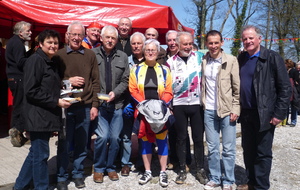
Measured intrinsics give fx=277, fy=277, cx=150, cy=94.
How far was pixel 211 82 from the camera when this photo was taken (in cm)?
356

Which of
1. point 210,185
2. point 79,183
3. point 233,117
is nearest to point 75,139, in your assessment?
point 79,183

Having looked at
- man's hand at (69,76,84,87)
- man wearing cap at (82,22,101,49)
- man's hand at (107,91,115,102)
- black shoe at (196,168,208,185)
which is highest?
man wearing cap at (82,22,101,49)

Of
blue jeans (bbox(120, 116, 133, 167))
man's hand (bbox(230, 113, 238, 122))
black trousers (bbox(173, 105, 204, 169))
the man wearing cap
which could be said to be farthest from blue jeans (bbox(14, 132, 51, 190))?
man's hand (bbox(230, 113, 238, 122))

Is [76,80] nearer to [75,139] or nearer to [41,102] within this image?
[41,102]

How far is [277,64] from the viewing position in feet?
10.5

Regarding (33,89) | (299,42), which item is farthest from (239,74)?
(299,42)

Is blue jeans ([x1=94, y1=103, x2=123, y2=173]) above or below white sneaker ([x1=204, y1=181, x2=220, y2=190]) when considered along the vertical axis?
above

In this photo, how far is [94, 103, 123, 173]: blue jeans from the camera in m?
3.66

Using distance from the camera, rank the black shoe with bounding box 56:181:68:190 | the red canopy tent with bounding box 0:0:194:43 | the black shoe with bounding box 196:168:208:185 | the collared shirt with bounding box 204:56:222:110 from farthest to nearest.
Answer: the red canopy tent with bounding box 0:0:194:43
the black shoe with bounding box 196:168:208:185
the collared shirt with bounding box 204:56:222:110
the black shoe with bounding box 56:181:68:190

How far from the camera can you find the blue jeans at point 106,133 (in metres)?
3.66

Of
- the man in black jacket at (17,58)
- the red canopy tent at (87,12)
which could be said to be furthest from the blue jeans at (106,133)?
the red canopy tent at (87,12)

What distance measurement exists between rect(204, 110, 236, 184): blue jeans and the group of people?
0.01 m

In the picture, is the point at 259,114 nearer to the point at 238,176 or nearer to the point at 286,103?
the point at 286,103

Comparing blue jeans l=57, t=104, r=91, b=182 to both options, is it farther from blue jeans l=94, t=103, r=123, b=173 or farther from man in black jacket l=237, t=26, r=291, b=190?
man in black jacket l=237, t=26, r=291, b=190
